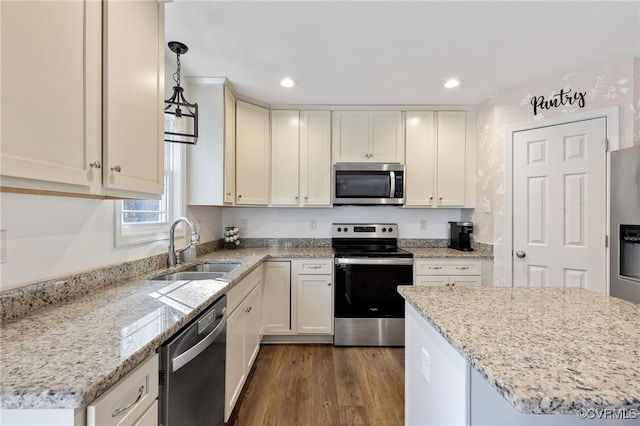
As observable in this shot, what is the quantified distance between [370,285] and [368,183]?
1056mm

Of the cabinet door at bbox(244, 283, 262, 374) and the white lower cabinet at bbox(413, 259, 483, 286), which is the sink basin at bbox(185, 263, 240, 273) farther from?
the white lower cabinet at bbox(413, 259, 483, 286)

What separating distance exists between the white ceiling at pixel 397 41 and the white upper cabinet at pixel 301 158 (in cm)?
46

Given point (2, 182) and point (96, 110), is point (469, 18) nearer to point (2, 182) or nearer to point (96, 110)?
point (96, 110)

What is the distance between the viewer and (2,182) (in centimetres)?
73

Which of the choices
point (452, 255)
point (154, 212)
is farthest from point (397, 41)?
point (154, 212)

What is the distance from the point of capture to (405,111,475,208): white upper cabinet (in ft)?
10.1

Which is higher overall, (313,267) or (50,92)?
(50,92)

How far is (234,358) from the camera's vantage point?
5.72ft

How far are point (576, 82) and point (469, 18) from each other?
133 cm

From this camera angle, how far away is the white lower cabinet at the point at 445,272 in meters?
2.77

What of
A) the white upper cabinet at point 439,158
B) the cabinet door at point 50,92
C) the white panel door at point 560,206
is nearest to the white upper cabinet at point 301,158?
the white upper cabinet at point 439,158

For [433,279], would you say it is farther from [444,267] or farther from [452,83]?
[452,83]

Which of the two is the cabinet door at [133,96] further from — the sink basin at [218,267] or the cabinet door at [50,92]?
the sink basin at [218,267]

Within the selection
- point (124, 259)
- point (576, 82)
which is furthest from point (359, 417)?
point (576, 82)
